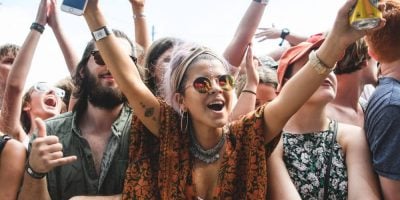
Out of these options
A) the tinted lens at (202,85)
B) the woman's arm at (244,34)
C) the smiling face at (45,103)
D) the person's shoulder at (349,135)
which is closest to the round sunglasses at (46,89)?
the smiling face at (45,103)

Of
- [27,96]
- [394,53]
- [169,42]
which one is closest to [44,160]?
[169,42]

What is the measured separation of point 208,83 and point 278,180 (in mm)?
591

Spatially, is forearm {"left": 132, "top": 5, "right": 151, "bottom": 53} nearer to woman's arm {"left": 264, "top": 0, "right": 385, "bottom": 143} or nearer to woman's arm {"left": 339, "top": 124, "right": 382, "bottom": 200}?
woman's arm {"left": 264, "top": 0, "right": 385, "bottom": 143}

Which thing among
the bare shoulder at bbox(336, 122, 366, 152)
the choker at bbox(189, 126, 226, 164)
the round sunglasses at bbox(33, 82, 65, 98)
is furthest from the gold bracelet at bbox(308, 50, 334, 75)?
the round sunglasses at bbox(33, 82, 65, 98)

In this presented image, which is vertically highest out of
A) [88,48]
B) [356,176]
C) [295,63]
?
[88,48]

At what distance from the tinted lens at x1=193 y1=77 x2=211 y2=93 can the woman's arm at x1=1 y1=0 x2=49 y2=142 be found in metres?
1.69

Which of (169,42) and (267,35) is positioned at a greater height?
(169,42)

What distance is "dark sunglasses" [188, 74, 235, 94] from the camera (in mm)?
2354

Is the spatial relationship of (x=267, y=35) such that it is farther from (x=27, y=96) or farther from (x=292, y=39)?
(x=27, y=96)

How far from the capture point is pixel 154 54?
312cm

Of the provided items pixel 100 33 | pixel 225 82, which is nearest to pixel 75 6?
pixel 100 33

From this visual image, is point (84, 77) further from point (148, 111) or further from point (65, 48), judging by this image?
point (65, 48)

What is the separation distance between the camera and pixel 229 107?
7.82 feet

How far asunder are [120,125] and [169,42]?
757 millimetres
